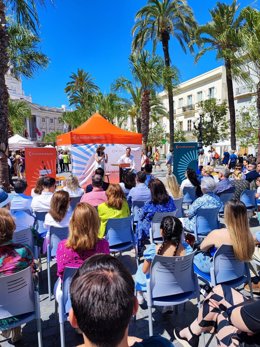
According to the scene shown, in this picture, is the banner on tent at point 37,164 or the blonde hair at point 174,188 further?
the banner on tent at point 37,164

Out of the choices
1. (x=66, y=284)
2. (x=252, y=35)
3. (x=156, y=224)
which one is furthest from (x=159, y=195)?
(x=252, y=35)

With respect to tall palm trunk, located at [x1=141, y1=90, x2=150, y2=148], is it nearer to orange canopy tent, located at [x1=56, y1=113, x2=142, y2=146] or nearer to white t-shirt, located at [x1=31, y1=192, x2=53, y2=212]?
orange canopy tent, located at [x1=56, y1=113, x2=142, y2=146]

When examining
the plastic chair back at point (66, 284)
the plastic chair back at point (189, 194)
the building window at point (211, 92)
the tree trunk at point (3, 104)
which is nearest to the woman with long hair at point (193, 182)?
the plastic chair back at point (189, 194)

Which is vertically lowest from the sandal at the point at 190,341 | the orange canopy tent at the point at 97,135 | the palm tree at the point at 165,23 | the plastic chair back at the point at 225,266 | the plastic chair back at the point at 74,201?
the sandal at the point at 190,341

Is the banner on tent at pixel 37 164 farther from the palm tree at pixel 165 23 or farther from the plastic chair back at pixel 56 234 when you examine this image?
the palm tree at pixel 165 23

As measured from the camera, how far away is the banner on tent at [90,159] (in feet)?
39.7

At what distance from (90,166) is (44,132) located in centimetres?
8275

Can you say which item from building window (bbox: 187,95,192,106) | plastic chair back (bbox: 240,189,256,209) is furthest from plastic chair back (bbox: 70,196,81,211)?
building window (bbox: 187,95,192,106)

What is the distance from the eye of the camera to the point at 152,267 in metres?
2.61

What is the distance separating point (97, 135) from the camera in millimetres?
11953

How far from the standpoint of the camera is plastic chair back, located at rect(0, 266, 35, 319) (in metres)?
2.28

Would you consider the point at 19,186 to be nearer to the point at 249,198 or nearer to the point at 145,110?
the point at 249,198

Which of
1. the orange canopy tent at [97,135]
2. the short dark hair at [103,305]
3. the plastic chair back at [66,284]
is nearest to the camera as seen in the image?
the short dark hair at [103,305]

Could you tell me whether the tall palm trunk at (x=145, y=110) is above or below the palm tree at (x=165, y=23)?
below
